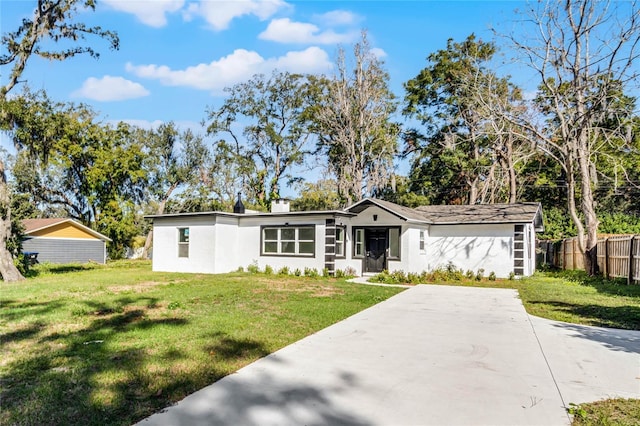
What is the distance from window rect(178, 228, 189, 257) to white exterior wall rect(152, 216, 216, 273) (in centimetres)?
16

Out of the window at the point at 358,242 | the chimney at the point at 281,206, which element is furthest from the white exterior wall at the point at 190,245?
the window at the point at 358,242

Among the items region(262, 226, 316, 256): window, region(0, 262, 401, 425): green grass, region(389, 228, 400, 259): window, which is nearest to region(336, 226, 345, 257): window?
region(262, 226, 316, 256): window

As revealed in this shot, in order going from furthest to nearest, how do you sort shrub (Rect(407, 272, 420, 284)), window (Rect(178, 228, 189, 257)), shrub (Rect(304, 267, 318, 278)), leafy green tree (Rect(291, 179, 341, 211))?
leafy green tree (Rect(291, 179, 341, 211))
window (Rect(178, 228, 189, 257))
shrub (Rect(304, 267, 318, 278))
shrub (Rect(407, 272, 420, 284))

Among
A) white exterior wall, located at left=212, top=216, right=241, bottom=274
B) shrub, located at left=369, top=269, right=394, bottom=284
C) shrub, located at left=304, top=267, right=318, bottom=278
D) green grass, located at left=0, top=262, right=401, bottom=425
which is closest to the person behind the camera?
green grass, located at left=0, top=262, right=401, bottom=425

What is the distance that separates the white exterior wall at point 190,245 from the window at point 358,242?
6282mm

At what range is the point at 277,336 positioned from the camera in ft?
20.9

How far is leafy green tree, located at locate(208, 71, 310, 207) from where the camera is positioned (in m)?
34.6

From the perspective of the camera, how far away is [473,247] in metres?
18.2

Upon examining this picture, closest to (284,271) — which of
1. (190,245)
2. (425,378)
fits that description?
(190,245)

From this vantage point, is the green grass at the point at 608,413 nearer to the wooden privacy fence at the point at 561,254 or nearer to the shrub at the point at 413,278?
the shrub at the point at 413,278

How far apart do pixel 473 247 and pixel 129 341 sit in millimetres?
15545

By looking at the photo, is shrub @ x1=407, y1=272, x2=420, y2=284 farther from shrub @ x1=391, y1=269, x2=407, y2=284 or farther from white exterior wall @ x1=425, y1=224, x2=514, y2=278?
white exterior wall @ x1=425, y1=224, x2=514, y2=278

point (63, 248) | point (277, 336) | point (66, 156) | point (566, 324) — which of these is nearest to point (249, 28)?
point (277, 336)

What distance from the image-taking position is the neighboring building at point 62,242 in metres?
25.5
